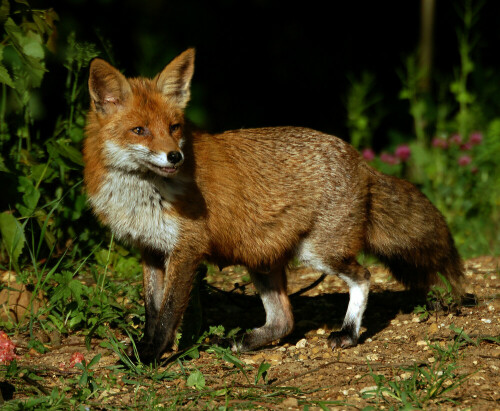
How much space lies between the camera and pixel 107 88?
4.09 m

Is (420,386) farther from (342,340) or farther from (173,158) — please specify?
(173,158)

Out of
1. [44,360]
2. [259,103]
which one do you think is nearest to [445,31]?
[259,103]

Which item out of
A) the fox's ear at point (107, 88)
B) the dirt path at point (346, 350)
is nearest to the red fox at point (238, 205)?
the fox's ear at point (107, 88)

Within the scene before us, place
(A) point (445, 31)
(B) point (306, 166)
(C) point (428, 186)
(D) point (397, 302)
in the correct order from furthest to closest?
(A) point (445, 31) → (C) point (428, 186) → (D) point (397, 302) → (B) point (306, 166)

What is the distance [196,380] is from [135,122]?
1588 millimetres

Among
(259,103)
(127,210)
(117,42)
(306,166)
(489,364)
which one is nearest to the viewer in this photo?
(489,364)

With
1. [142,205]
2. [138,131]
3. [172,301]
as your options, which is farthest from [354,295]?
[138,131]

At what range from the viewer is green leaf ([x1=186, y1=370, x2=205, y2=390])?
3696 millimetres

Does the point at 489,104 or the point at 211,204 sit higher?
the point at 489,104

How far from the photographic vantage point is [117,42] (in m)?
9.72

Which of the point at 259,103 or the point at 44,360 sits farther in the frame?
the point at 259,103

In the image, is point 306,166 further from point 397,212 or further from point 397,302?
point 397,302

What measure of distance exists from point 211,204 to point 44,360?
1.45 meters

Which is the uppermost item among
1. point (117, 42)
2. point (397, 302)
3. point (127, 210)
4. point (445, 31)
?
point (445, 31)
